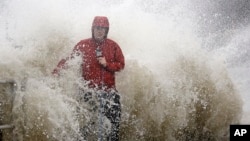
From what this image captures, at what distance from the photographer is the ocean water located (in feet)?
20.5

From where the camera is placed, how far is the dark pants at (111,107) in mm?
6418

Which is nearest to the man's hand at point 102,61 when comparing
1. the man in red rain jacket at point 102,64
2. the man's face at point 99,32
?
the man in red rain jacket at point 102,64

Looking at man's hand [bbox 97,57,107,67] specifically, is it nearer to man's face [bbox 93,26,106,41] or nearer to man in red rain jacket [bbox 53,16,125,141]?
man in red rain jacket [bbox 53,16,125,141]

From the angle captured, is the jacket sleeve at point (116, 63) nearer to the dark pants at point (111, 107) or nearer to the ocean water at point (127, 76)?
the dark pants at point (111, 107)

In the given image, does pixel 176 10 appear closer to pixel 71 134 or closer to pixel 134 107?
pixel 134 107

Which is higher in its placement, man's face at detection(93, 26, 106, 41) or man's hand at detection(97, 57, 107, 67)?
man's face at detection(93, 26, 106, 41)

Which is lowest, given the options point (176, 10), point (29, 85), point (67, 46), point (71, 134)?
point (71, 134)

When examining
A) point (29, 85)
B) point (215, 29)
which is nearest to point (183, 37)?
point (29, 85)

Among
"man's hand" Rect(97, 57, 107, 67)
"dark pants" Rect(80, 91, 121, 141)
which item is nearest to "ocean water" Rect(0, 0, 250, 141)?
"dark pants" Rect(80, 91, 121, 141)

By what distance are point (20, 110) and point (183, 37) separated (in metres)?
4.34

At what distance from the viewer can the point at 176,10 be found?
11734 millimetres

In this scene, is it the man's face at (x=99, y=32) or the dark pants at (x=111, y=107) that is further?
the man's face at (x=99, y=32)

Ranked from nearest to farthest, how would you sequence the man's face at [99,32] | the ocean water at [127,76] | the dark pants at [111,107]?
the ocean water at [127,76] < the dark pants at [111,107] < the man's face at [99,32]

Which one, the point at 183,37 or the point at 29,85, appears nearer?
the point at 29,85
